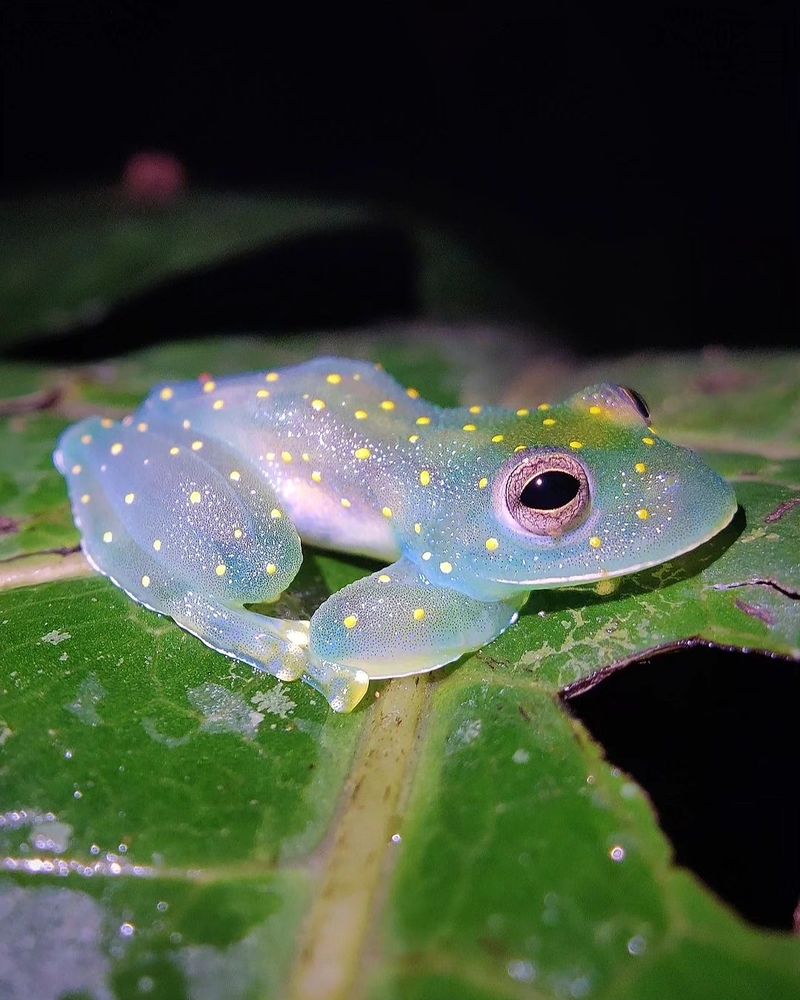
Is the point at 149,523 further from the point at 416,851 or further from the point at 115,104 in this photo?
the point at 115,104

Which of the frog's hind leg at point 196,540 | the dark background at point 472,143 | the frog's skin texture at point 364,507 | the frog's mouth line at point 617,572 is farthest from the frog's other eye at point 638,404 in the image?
the dark background at point 472,143

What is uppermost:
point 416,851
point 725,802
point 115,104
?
point 115,104

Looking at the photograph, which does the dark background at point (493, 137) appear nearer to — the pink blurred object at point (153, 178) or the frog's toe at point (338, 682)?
the pink blurred object at point (153, 178)

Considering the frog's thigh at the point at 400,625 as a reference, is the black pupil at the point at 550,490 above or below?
above

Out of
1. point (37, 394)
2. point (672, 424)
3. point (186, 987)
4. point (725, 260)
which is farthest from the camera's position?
point (725, 260)

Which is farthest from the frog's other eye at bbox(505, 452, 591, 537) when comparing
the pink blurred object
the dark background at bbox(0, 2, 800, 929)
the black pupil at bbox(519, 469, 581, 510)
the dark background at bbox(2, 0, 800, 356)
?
the pink blurred object

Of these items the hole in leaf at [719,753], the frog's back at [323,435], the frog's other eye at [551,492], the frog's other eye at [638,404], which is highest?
the frog's other eye at [638,404]

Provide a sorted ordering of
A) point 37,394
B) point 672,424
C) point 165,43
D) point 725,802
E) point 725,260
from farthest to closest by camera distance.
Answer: point 725,260
point 165,43
point 37,394
point 672,424
point 725,802

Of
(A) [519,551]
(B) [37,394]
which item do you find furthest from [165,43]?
(A) [519,551]

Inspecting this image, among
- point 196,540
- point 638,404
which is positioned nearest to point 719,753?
point 638,404
